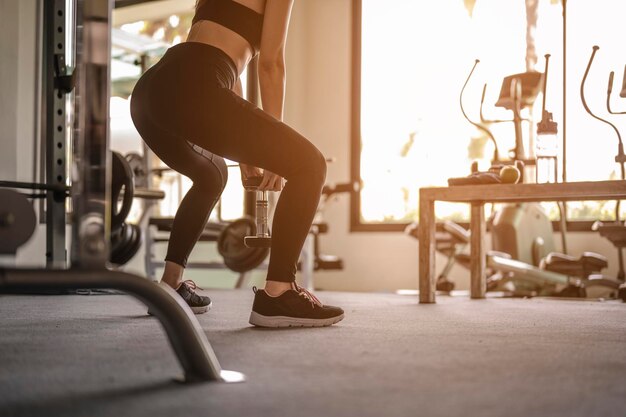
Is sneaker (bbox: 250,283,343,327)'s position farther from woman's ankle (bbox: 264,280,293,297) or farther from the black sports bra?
the black sports bra

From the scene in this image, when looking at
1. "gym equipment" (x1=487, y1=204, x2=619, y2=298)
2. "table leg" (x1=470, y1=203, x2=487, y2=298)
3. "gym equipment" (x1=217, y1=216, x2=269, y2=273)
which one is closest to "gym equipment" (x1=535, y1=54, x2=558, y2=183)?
"table leg" (x1=470, y1=203, x2=487, y2=298)

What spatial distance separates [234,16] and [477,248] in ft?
7.13

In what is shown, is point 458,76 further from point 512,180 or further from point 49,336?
point 49,336

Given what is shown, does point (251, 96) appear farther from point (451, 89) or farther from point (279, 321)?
point (279, 321)

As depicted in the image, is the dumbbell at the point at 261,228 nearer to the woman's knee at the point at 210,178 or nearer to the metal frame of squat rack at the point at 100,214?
the woman's knee at the point at 210,178

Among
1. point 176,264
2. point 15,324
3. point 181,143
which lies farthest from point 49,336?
point 181,143

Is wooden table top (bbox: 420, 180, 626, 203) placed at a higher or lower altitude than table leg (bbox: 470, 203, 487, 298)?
higher

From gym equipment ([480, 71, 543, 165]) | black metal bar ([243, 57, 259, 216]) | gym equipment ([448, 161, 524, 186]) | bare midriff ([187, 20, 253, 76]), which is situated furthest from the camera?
A: black metal bar ([243, 57, 259, 216])

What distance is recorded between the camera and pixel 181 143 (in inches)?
81.0

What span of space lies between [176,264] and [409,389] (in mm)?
1255

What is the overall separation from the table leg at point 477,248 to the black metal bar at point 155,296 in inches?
105

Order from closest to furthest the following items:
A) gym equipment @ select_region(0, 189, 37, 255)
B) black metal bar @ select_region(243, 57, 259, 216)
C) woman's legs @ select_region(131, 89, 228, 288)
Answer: gym equipment @ select_region(0, 189, 37, 255) < woman's legs @ select_region(131, 89, 228, 288) < black metal bar @ select_region(243, 57, 259, 216)

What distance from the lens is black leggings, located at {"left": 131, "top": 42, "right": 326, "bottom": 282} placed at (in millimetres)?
1740

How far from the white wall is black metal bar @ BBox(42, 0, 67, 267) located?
2937 millimetres
